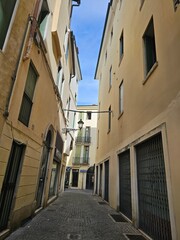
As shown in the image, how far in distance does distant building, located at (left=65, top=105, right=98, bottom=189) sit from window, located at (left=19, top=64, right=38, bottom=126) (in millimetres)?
21436

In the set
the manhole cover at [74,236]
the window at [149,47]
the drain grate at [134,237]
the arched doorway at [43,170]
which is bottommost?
the manhole cover at [74,236]

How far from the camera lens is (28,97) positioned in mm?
5254

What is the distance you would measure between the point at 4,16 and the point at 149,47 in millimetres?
4619

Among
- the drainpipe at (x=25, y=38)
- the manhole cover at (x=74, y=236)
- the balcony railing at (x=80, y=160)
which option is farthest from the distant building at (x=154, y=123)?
the balcony railing at (x=80, y=160)

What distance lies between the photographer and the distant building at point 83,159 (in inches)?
1077

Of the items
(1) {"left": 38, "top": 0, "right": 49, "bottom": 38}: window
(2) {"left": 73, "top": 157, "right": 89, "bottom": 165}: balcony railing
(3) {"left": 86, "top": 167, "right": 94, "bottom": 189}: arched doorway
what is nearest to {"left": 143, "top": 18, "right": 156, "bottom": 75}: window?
(1) {"left": 38, "top": 0, "right": 49, "bottom": 38}: window

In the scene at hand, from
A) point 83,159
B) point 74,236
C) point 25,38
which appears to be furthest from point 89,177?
point 25,38

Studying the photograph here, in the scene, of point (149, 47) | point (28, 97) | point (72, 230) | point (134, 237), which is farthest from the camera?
point (149, 47)

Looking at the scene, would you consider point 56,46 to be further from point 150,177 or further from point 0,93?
point 150,177

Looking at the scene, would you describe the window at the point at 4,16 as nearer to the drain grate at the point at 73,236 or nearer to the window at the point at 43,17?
the window at the point at 43,17

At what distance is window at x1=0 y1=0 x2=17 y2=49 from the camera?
3729mm

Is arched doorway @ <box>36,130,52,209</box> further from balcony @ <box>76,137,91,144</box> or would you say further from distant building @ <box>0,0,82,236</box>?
balcony @ <box>76,137,91,144</box>

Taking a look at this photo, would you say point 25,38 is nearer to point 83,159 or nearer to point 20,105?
point 20,105

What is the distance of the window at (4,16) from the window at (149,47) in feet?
13.9
